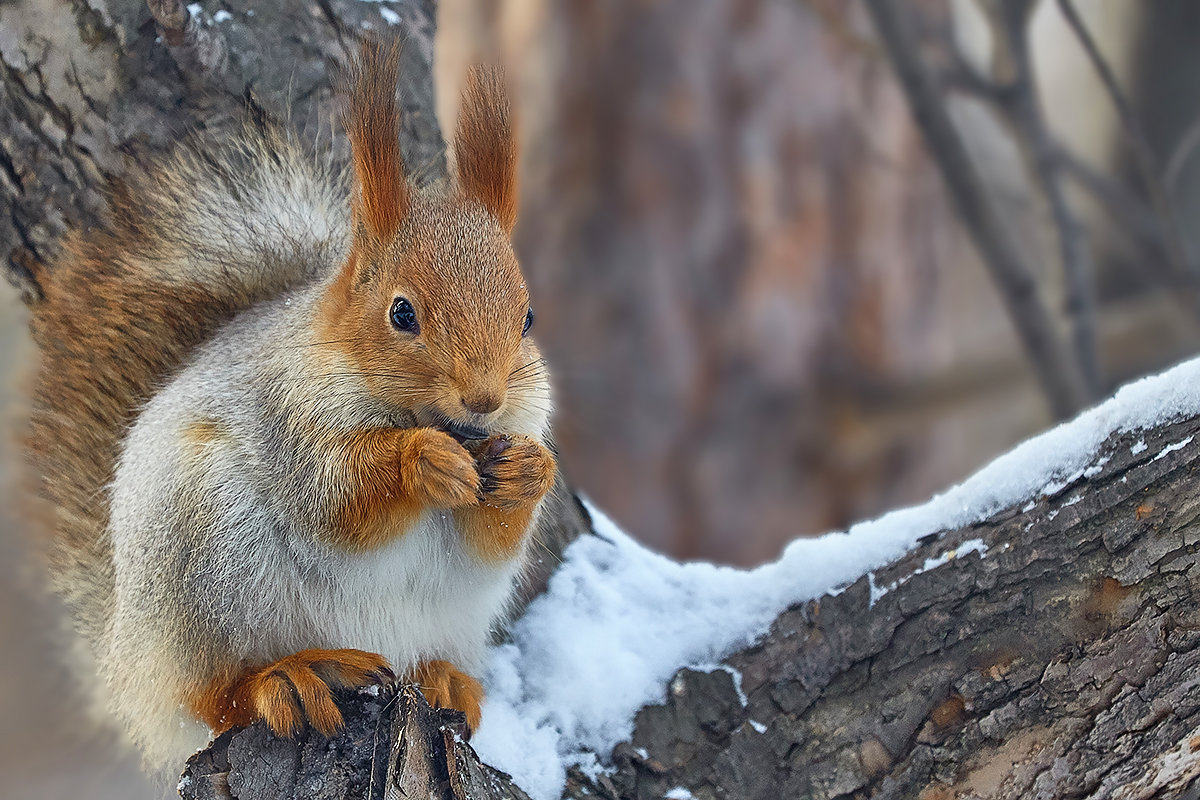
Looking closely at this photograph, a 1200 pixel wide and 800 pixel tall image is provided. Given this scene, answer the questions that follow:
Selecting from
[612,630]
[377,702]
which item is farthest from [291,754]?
[612,630]

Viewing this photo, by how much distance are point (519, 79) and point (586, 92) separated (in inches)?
9.7

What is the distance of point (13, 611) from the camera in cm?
446

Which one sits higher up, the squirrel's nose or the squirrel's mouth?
the squirrel's mouth

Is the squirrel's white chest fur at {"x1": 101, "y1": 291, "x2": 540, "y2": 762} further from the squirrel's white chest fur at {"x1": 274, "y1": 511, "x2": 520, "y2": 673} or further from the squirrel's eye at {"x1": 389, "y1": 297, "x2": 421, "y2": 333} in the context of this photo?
the squirrel's eye at {"x1": 389, "y1": 297, "x2": 421, "y2": 333}

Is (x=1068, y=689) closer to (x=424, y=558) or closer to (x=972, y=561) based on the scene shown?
(x=972, y=561)

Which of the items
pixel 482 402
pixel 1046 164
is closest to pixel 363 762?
pixel 482 402

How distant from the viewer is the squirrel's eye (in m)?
1.44

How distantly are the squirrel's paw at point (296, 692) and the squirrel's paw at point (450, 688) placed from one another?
141mm

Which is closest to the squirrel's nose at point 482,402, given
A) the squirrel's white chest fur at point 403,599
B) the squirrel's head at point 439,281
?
the squirrel's head at point 439,281

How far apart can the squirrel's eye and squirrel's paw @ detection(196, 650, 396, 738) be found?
16.1 inches

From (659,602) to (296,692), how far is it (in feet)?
1.84

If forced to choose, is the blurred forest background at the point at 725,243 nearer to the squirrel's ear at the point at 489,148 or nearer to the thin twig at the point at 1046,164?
the thin twig at the point at 1046,164

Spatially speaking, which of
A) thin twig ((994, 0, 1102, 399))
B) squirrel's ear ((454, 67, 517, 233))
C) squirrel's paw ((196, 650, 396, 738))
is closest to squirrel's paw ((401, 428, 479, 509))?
squirrel's paw ((196, 650, 396, 738))

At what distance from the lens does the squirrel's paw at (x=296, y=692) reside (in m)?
1.31
